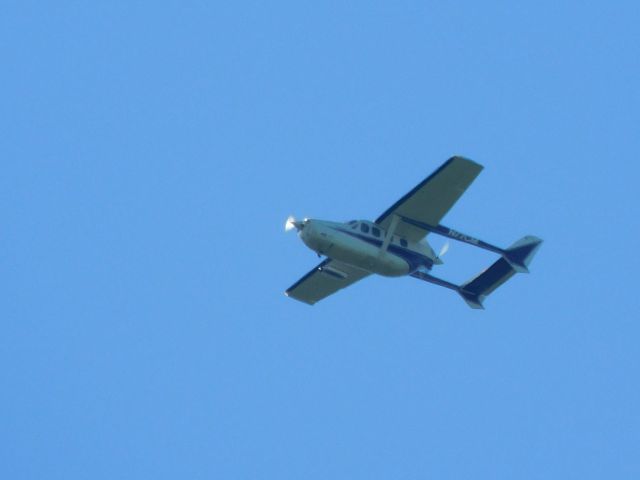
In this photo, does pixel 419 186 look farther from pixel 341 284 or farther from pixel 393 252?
pixel 341 284

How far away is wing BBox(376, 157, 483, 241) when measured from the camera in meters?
50.7

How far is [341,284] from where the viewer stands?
5775 cm

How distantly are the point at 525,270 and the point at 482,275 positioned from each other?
1.72 m

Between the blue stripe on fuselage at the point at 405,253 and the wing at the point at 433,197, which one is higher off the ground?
the wing at the point at 433,197

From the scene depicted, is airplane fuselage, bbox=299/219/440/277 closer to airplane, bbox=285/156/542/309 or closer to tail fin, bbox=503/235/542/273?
airplane, bbox=285/156/542/309

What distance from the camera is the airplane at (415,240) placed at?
51.6 metres

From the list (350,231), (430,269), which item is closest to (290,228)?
(350,231)

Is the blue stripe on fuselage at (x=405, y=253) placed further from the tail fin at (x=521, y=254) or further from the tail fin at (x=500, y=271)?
the tail fin at (x=521, y=254)

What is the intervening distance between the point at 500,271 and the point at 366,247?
6654 millimetres

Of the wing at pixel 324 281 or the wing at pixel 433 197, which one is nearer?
the wing at pixel 433 197

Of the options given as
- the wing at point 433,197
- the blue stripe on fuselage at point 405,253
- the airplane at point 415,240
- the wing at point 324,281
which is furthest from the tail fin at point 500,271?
the wing at point 324,281

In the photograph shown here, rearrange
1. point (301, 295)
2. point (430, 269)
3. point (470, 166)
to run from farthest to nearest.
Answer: point (301, 295), point (430, 269), point (470, 166)

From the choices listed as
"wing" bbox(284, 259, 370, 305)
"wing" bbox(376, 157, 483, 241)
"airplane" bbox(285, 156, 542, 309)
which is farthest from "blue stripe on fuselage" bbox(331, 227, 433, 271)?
"wing" bbox(284, 259, 370, 305)

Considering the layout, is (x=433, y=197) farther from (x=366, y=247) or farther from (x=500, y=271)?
(x=500, y=271)
